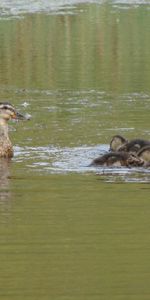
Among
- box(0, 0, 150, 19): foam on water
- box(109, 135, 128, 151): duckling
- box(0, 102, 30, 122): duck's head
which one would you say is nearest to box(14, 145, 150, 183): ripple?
box(109, 135, 128, 151): duckling

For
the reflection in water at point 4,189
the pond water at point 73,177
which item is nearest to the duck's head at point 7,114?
the pond water at point 73,177

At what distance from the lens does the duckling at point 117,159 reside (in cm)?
1248

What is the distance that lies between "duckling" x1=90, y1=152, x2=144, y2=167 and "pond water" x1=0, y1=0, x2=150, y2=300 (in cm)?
14

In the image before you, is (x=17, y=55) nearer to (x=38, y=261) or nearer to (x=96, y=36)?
(x=96, y=36)

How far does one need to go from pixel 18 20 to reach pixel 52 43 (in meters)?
5.46

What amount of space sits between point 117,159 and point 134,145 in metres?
0.72

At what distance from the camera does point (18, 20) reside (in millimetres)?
32031

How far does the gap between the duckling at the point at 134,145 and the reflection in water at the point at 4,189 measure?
1222 mm

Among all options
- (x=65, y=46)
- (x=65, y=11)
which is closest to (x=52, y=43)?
(x=65, y=46)

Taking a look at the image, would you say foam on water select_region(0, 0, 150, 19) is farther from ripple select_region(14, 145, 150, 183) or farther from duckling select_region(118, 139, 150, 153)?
duckling select_region(118, 139, 150, 153)

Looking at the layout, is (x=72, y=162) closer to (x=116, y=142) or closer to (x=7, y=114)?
(x=116, y=142)

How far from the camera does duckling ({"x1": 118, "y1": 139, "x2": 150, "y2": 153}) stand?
13.1 meters

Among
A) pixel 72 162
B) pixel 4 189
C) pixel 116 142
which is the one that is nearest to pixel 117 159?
pixel 72 162

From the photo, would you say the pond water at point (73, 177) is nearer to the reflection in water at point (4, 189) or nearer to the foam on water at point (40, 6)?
the reflection in water at point (4, 189)
